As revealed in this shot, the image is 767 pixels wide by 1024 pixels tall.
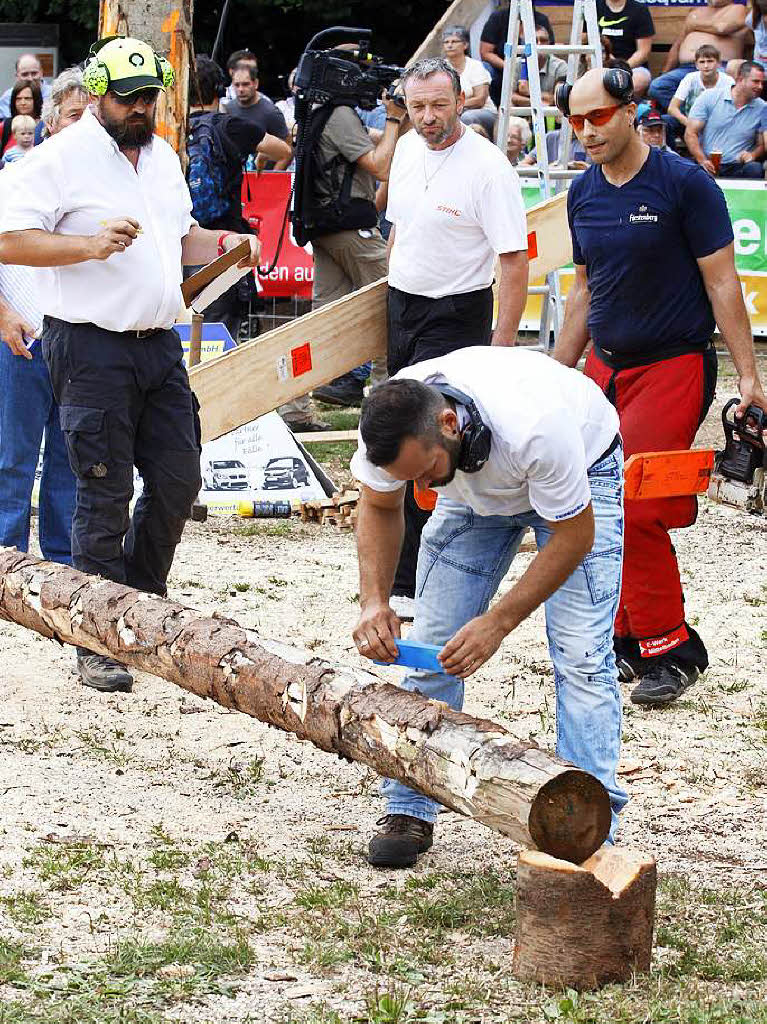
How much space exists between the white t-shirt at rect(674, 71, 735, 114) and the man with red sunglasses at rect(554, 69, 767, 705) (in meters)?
→ 9.19

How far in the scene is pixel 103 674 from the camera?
5.75 metres

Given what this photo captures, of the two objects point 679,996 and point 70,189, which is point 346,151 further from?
point 679,996

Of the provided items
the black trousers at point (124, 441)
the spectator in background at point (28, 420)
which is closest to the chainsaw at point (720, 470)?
the black trousers at point (124, 441)

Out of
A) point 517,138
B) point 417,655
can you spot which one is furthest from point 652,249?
point 517,138

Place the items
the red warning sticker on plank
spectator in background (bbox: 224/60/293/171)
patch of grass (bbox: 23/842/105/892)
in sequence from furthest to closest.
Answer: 1. spectator in background (bbox: 224/60/293/171)
2. the red warning sticker on plank
3. patch of grass (bbox: 23/842/105/892)

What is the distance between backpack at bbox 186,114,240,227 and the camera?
9.91 m

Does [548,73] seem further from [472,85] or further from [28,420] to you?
[28,420]

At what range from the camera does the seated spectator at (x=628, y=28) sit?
46.8 ft

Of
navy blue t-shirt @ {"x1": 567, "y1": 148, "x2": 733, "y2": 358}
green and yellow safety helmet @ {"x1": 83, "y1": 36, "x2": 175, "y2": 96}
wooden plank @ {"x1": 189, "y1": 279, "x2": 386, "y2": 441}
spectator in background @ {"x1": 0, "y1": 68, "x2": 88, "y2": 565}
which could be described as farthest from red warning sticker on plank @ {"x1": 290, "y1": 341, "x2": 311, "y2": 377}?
green and yellow safety helmet @ {"x1": 83, "y1": 36, "x2": 175, "y2": 96}

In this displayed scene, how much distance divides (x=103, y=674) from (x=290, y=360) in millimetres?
2495

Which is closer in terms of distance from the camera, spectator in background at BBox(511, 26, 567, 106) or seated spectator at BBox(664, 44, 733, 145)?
spectator in background at BBox(511, 26, 567, 106)

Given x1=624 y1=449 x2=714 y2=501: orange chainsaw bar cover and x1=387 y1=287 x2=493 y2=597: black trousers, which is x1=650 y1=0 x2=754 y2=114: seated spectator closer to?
x1=387 y1=287 x2=493 y2=597: black trousers

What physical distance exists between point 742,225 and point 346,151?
4.97m

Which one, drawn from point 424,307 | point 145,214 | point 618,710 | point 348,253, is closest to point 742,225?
point 348,253
